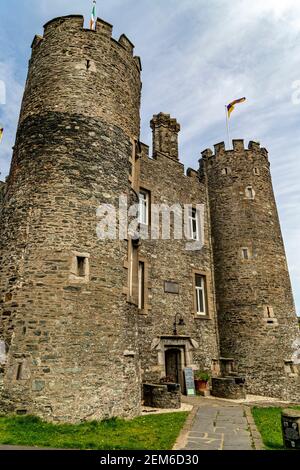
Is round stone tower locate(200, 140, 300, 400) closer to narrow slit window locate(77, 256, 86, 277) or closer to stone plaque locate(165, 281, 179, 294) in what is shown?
stone plaque locate(165, 281, 179, 294)

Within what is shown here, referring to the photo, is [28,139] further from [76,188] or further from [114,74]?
[114,74]

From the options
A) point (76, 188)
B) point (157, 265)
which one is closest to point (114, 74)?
point (76, 188)

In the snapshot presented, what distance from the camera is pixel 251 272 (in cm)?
1553

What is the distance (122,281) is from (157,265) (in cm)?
460

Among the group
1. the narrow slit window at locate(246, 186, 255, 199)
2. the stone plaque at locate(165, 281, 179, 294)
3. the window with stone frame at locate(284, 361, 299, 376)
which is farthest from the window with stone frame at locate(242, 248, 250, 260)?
the window with stone frame at locate(284, 361, 299, 376)

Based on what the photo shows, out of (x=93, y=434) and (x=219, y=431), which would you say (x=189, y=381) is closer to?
(x=219, y=431)

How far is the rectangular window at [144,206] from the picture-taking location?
13852mm

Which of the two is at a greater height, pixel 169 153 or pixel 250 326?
pixel 169 153

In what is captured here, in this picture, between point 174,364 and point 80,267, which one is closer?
point 80,267

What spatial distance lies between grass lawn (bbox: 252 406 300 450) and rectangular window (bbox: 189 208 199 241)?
790 centimetres

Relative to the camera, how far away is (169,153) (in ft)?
54.8

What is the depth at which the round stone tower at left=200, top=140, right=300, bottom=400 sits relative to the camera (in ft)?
46.3

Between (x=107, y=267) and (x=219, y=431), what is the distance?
4578mm

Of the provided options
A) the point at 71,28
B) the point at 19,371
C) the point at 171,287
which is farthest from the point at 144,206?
the point at 19,371
